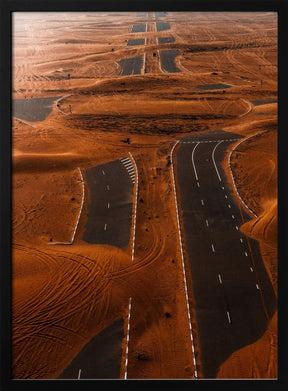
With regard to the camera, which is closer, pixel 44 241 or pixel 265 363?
pixel 265 363

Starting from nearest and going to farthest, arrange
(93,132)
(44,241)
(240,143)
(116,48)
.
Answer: (44,241) → (240,143) → (93,132) → (116,48)

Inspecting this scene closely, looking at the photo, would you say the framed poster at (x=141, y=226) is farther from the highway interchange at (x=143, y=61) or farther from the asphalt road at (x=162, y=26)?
the asphalt road at (x=162, y=26)

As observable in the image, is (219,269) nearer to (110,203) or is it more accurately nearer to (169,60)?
(110,203)

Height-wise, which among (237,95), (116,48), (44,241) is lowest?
(44,241)

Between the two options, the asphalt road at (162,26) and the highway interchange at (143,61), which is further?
the asphalt road at (162,26)

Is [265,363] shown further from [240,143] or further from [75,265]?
[240,143]

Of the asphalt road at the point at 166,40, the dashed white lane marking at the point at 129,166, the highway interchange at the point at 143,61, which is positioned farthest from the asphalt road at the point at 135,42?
the dashed white lane marking at the point at 129,166
